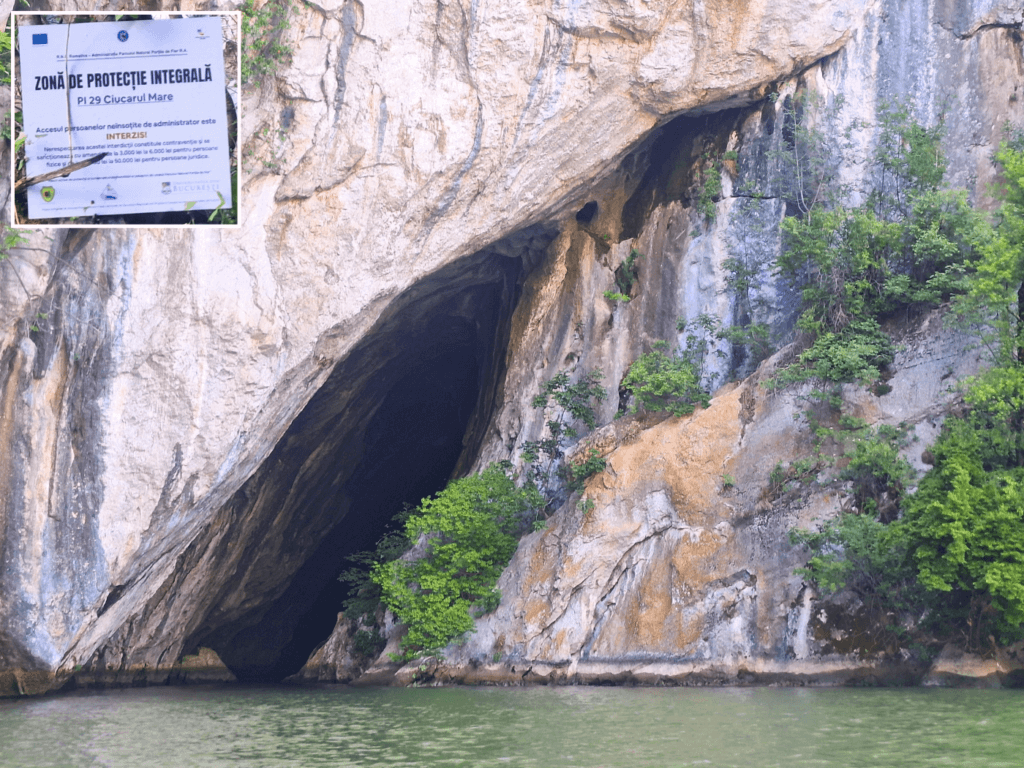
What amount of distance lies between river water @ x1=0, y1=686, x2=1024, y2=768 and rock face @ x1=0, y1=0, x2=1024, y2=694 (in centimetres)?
292

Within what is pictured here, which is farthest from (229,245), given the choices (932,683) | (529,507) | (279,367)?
(932,683)

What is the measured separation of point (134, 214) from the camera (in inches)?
643

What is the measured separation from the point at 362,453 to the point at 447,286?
656 centimetres

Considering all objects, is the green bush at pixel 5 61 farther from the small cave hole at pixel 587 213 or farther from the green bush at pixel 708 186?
the green bush at pixel 708 186

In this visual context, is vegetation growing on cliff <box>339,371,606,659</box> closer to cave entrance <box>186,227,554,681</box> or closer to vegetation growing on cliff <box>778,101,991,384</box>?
cave entrance <box>186,227,554,681</box>

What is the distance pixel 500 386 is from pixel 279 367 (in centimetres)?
788

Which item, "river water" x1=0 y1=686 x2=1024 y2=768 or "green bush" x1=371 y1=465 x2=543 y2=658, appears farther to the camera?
"green bush" x1=371 y1=465 x2=543 y2=658

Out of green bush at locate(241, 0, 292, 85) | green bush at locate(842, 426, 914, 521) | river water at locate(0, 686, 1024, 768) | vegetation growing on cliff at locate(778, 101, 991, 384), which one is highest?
green bush at locate(241, 0, 292, 85)

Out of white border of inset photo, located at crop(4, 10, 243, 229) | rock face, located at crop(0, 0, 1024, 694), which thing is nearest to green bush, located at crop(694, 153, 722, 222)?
rock face, located at crop(0, 0, 1024, 694)

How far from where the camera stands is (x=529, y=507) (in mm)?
22500

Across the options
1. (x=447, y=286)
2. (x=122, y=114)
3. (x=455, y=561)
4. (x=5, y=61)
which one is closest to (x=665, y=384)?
(x=455, y=561)

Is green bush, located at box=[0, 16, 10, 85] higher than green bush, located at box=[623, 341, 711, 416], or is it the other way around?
green bush, located at box=[0, 16, 10, 85]

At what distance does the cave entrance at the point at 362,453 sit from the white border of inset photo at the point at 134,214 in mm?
7005

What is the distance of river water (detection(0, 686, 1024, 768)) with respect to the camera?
9758mm
